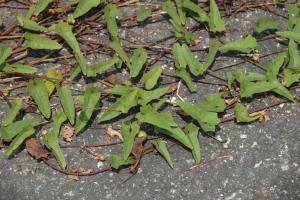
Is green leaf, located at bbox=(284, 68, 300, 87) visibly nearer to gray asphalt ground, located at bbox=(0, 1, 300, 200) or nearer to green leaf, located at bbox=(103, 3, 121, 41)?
gray asphalt ground, located at bbox=(0, 1, 300, 200)

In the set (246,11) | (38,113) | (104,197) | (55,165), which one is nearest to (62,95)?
(38,113)

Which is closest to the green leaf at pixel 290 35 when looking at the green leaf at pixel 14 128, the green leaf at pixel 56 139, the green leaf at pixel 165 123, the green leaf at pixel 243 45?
the green leaf at pixel 243 45

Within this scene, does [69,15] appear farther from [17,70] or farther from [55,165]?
[55,165]

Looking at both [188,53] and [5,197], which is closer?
[5,197]

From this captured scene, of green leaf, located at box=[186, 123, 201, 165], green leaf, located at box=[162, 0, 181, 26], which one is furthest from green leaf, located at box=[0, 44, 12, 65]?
green leaf, located at box=[186, 123, 201, 165]

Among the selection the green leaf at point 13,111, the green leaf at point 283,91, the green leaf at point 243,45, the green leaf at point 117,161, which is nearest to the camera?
the green leaf at point 117,161

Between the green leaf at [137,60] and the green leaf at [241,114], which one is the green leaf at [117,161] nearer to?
the green leaf at [137,60]
